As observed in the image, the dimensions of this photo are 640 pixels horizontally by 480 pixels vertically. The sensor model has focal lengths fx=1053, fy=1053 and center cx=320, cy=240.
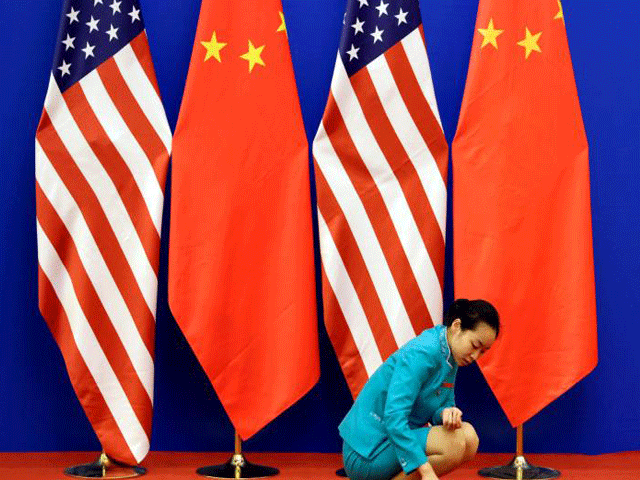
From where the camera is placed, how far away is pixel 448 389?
12.5 ft

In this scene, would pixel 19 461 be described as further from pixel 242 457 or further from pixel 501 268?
pixel 501 268

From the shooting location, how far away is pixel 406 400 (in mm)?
3580

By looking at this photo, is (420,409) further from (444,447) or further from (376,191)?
(376,191)

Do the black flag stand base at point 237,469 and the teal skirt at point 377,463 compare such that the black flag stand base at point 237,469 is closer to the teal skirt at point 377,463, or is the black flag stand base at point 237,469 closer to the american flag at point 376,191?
the american flag at point 376,191

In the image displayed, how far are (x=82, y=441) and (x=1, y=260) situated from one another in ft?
3.31

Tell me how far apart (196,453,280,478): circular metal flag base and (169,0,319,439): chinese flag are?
0.51 feet

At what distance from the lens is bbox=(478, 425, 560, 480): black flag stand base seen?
4898mm

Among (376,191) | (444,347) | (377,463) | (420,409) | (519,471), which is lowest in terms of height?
(519,471)

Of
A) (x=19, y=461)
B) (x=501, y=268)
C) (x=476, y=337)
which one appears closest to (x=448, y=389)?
(x=476, y=337)

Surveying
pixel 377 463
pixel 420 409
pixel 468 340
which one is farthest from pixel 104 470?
pixel 468 340

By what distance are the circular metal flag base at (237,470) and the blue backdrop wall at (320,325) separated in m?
0.42

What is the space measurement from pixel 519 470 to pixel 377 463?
4.61 ft

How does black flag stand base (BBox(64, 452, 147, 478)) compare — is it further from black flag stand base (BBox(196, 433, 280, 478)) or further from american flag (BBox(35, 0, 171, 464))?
black flag stand base (BBox(196, 433, 280, 478))

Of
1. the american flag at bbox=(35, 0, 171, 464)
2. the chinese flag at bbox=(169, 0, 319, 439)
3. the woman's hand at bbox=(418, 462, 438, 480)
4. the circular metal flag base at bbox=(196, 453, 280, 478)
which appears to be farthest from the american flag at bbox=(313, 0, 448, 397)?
the woman's hand at bbox=(418, 462, 438, 480)
